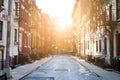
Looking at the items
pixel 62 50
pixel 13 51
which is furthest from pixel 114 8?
pixel 62 50

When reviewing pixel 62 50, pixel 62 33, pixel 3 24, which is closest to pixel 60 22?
pixel 62 33

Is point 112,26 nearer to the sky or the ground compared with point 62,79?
nearer to the sky

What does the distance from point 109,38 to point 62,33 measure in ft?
330

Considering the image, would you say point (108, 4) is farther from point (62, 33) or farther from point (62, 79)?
point (62, 33)

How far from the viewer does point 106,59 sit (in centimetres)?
3089

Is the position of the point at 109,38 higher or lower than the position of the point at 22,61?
higher

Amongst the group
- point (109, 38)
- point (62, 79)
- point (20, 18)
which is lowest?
point (62, 79)

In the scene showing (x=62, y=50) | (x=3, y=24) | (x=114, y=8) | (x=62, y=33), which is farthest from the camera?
(x=62, y=33)

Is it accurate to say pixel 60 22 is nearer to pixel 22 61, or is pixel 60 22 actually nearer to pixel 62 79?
pixel 22 61

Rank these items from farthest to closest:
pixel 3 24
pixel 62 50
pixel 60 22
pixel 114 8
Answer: pixel 60 22 < pixel 62 50 < pixel 114 8 < pixel 3 24

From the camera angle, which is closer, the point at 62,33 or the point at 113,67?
the point at 113,67

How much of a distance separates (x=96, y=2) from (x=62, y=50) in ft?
271

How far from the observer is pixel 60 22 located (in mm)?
143000

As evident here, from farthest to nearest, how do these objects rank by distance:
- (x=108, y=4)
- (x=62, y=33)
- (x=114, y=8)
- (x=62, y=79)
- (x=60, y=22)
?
(x=60, y=22)
(x=62, y=33)
(x=108, y=4)
(x=114, y=8)
(x=62, y=79)
